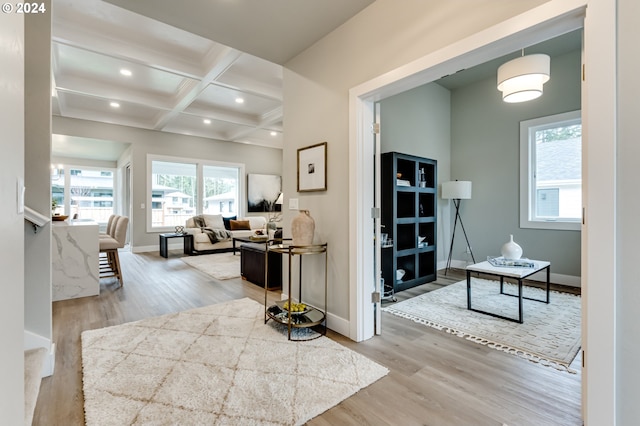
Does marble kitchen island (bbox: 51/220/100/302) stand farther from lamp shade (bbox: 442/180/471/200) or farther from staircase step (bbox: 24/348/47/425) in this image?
lamp shade (bbox: 442/180/471/200)

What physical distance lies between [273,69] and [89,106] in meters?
4.40

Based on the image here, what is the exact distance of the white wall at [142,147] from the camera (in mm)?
6496

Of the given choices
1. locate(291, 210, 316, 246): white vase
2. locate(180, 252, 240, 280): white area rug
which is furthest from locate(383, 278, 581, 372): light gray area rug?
locate(180, 252, 240, 280): white area rug

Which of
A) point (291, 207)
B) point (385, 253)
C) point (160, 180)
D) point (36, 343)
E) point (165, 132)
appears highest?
point (165, 132)

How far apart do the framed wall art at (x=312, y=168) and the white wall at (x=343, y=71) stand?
0.21 feet

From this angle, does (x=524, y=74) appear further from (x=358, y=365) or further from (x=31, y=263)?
(x=31, y=263)

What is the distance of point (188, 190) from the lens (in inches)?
314

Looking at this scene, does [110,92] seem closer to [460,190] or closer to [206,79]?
[206,79]

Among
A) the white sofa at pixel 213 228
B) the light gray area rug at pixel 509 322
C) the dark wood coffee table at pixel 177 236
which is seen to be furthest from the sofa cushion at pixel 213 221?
the light gray area rug at pixel 509 322

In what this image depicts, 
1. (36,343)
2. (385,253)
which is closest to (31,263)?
(36,343)

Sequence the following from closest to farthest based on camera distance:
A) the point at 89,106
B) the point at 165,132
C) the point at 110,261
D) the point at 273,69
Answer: the point at 110,261 → the point at 273,69 → the point at 89,106 → the point at 165,132

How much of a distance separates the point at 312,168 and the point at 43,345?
94.9 inches

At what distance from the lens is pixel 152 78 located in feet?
16.0

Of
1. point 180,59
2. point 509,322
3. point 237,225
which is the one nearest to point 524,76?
point 509,322
